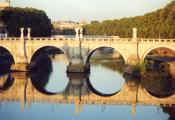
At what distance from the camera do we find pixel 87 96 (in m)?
33.1

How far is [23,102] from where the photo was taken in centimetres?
3100

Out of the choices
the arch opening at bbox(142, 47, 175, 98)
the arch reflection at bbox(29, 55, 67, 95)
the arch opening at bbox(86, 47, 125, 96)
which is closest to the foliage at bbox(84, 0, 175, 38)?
the arch opening at bbox(142, 47, 175, 98)

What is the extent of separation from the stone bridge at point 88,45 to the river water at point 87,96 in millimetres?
2360

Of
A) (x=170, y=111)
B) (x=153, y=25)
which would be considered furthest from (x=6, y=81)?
Result: (x=153, y=25)

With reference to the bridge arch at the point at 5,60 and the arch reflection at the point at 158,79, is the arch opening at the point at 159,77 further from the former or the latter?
the bridge arch at the point at 5,60

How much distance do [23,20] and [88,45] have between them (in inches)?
773

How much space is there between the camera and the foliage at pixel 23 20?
56000mm

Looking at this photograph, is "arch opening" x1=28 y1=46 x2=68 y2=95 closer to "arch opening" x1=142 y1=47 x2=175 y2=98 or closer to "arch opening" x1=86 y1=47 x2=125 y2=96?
"arch opening" x1=86 y1=47 x2=125 y2=96

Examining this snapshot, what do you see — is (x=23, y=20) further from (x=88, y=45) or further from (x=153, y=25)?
(x=153, y=25)

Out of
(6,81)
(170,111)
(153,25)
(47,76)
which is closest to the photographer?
(170,111)

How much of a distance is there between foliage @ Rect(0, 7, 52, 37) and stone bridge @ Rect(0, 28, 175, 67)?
10.5 metres

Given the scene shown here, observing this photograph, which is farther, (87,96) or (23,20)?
(23,20)

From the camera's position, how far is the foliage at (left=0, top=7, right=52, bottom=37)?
56000 mm

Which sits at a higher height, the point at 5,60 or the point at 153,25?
the point at 153,25
